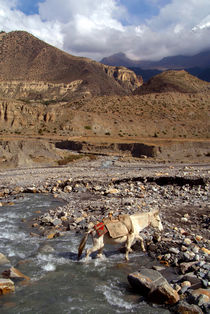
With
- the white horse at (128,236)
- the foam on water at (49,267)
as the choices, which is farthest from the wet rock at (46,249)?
the white horse at (128,236)

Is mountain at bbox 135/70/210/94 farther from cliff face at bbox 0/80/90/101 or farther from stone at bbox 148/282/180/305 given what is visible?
stone at bbox 148/282/180/305

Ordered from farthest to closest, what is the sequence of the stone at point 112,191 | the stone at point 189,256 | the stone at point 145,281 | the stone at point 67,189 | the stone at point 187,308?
the stone at point 67,189
the stone at point 112,191
the stone at point 189,256
the stone at point 145,281
the stone at point 187,308

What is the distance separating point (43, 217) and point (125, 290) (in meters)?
6.16

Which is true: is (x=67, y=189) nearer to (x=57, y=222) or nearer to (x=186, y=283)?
(x=57, y=222)

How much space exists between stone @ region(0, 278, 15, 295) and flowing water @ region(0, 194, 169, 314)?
0.15 meters

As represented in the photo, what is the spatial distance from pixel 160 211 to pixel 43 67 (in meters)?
162

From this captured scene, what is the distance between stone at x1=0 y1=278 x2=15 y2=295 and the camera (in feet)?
21.4

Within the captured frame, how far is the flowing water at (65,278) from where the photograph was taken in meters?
6.22

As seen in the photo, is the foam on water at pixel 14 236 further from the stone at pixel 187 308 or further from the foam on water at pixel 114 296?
the stone at pixel 187 308

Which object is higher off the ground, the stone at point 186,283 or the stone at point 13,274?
the stone at point 186,283

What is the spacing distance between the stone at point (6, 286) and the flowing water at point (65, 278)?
15 centimetres

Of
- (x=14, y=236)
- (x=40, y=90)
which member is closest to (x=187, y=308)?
(x=14, y=236)

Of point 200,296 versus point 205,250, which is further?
point 205,250

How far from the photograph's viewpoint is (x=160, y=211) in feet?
41.6
